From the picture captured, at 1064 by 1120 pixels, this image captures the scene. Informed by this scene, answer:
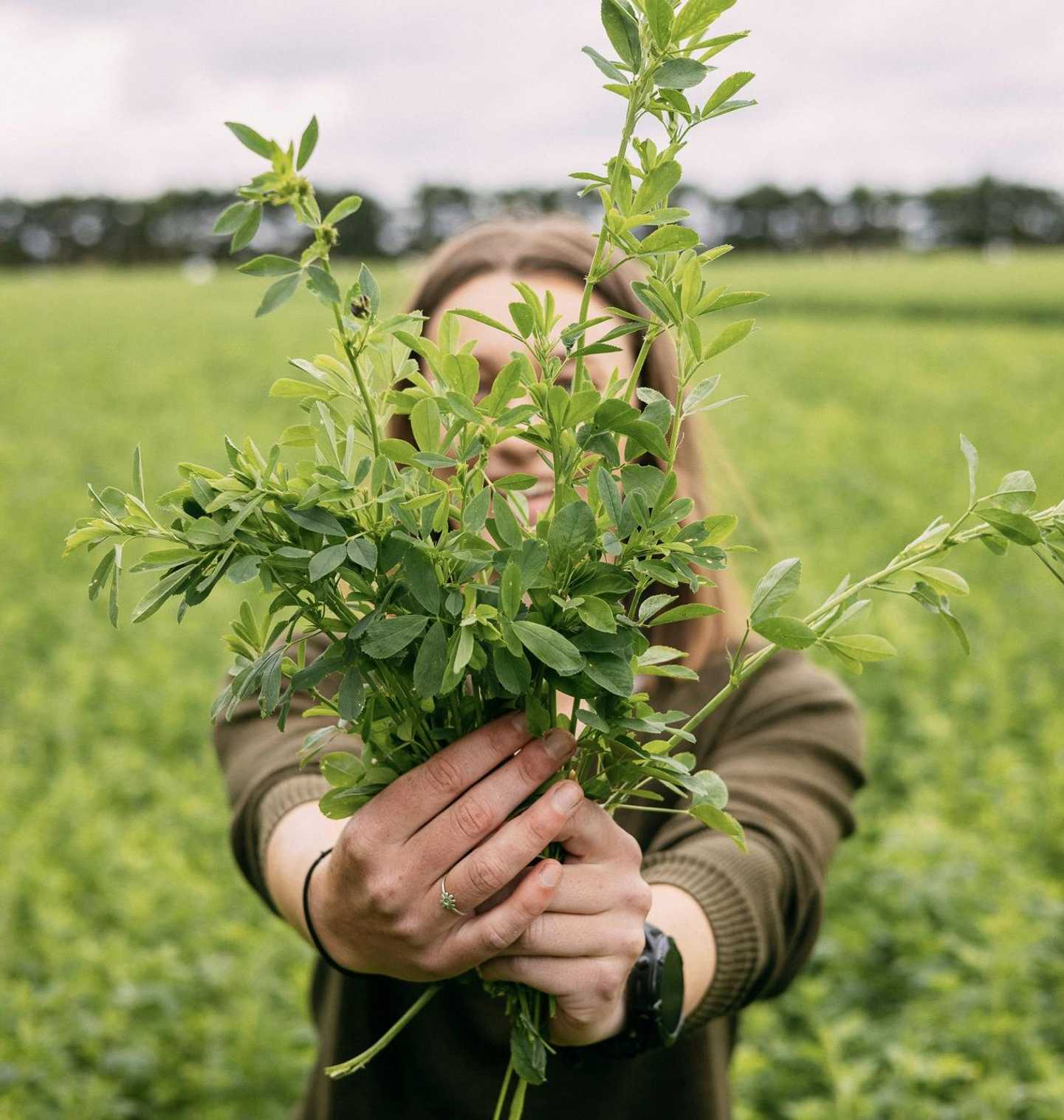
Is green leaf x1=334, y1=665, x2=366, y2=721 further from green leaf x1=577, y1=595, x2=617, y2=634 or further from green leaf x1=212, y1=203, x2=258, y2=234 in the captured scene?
green leaf x1=212, y1=203, x2=258, y2=234

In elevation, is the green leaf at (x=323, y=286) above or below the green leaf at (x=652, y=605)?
above

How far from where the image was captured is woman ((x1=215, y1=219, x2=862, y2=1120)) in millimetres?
842

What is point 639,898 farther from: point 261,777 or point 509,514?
point 261,777

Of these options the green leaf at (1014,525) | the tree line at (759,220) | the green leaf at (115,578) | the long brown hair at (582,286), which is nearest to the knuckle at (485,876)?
the green leaf at (115,578)

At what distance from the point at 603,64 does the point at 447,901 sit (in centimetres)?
60

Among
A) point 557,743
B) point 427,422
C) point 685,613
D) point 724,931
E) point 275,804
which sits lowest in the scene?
point 724,931

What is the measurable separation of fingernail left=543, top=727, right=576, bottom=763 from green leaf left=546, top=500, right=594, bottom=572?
0.52 feet

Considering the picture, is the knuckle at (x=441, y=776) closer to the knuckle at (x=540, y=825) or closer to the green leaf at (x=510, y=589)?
the knuckle at (x=540, y=825)

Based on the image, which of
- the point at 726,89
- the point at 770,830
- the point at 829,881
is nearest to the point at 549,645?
the point at 726,89

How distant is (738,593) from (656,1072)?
0.83 m

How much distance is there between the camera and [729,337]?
0.72 m

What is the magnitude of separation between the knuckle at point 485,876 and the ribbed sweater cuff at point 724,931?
60 centimetres

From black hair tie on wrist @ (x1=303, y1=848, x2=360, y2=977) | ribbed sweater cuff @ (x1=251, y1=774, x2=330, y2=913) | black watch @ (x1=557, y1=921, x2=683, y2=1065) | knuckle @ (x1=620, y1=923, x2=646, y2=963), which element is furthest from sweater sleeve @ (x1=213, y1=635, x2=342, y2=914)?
knuckle @ (x1=620, y1=923, x2=646, y2=963)

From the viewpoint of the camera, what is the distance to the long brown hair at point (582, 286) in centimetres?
172
